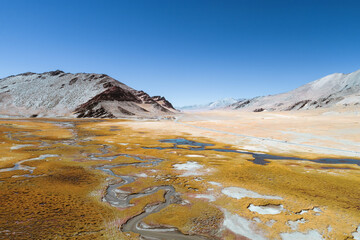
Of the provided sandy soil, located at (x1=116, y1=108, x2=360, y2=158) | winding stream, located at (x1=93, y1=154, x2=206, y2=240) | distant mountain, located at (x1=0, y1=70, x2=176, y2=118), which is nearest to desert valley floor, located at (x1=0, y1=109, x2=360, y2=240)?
winding stream, located at (x1=93, y1=154, x2=206, y2=240)

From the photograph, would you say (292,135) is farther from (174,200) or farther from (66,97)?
(66,97)

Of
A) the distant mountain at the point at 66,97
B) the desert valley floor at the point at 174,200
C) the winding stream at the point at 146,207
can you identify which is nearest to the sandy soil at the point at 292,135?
the desert valley floor at the point at 174,200

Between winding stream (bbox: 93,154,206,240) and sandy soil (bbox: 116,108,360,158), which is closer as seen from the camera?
winding stream (bbox: 93,154,206,240)

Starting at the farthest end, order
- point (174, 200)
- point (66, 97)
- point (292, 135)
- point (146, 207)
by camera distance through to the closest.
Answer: point (66, 97) → point (292, 135) → point (174, 200) → point (146, 207)

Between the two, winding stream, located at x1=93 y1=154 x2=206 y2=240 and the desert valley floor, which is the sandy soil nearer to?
the desert valley floor

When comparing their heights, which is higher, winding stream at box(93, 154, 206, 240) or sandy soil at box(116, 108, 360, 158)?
sandy soil at box(116, 108, 360, 158)

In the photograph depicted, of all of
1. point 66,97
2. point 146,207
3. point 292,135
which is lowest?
point 146,207

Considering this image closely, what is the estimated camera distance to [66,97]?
477 feet

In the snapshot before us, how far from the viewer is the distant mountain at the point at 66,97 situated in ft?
411

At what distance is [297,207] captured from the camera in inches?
402

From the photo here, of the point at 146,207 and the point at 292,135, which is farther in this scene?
the point at 292,135

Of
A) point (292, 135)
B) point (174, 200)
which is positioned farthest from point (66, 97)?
point (174, 200)

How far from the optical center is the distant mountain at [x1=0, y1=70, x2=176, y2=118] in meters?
125

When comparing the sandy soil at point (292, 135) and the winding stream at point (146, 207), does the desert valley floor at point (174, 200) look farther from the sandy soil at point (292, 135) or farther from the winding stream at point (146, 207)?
the sandy soil at point (292, 135)
